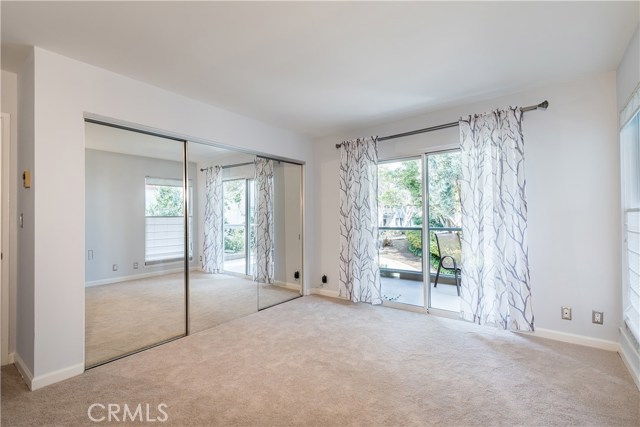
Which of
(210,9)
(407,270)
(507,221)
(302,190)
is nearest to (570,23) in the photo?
(507,221)

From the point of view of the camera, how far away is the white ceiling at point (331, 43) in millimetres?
1791

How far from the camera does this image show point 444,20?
1.89 meters

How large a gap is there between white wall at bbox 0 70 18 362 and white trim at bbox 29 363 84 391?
2.19 feet

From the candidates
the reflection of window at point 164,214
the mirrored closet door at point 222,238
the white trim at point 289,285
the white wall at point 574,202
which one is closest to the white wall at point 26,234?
the reflection of window at point 164,214

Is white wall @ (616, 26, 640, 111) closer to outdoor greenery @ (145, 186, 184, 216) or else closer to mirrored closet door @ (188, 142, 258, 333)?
mirrored closet door @ (188, 142, 258, 333)

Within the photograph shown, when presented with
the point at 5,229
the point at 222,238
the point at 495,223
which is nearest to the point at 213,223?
the point at 222,238

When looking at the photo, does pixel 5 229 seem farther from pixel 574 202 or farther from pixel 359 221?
pixel 574 202

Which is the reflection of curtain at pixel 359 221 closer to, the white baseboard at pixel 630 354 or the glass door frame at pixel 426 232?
the glass door frame at pixel 426 232

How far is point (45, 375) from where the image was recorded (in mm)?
2129

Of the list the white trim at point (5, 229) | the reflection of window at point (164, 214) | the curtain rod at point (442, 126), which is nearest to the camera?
the white trim at point (5, 229)

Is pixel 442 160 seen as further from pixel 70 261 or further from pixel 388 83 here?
pixel 70 261

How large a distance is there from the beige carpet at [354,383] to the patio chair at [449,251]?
0.75 metres

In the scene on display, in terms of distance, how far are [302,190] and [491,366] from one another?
10.5 feet

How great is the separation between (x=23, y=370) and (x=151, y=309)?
1.05m
